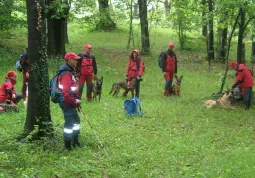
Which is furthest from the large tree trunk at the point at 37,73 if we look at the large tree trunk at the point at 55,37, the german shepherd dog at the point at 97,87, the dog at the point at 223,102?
the large tree trunk at the point at 55,37

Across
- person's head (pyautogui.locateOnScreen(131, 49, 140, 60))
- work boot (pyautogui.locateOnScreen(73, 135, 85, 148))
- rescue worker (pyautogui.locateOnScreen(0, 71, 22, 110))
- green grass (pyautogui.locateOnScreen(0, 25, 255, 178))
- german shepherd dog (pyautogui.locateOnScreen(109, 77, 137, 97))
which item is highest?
person's head (pyautogui.locateOnScreen(131, 49, 140, 60))

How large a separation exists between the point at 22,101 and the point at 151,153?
21.5ft

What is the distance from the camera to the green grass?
6.41 m

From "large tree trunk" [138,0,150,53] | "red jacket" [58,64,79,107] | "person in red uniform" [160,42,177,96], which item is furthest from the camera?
"large tree trunk" [138,0,150,53]

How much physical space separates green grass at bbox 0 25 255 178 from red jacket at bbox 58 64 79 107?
103 cm

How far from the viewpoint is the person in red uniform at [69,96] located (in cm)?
716

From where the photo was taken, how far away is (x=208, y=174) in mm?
6238

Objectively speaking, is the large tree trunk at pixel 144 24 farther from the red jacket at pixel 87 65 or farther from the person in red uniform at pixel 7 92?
the person in red uniform at pixel 7 92

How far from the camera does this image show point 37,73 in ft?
24.1

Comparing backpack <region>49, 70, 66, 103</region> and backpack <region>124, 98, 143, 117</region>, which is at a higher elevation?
backpack <region>49, 70, 66, 103</region>

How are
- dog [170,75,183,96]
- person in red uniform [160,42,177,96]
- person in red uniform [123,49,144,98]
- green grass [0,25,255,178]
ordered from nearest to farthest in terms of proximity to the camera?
green grass [0,25,255,178] → person in red uniform [123,49,144,98] → person in red uniform [160,42,177,96] → dog [170,75,183,96]

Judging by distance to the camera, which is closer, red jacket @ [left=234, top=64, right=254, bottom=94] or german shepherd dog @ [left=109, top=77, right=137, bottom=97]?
red jacket @ [left=234, top=64, right=254, bottom=94]

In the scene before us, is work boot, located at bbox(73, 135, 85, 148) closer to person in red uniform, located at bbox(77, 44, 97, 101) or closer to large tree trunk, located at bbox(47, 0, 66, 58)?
person in red uniform, located at bbox(77, 44, 97, 101)

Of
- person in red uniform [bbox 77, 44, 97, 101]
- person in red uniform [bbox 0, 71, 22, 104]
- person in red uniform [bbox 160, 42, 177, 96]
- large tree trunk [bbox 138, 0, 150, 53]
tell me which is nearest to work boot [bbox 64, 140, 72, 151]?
person in red uniform [bbox 0, 71, 22, 104]
